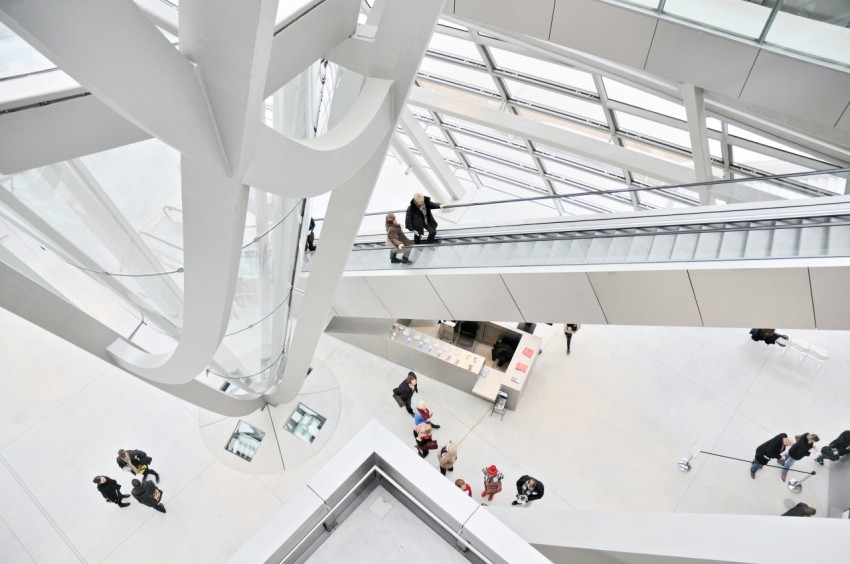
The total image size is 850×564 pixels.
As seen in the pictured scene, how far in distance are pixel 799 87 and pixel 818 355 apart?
7358 millimetres

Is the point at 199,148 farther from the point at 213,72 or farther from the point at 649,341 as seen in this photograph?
the point at 649,341

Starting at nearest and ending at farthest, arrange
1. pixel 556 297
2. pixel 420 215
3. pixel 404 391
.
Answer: pixel 556 297 < pixel 420 215 < pixel 404 391

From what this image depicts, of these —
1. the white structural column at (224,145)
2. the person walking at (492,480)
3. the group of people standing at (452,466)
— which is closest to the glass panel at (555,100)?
the group of people standing at (452,466)

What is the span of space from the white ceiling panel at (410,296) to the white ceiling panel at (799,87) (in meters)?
6.36

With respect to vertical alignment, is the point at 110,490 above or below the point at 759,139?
below

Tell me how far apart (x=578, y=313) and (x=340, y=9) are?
679 cm

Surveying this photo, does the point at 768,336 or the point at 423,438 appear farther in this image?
the point at 768,336

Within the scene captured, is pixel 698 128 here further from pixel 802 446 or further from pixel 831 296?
pixel 802 446

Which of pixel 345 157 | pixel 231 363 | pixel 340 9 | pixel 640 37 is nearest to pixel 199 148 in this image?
pixel 345 157

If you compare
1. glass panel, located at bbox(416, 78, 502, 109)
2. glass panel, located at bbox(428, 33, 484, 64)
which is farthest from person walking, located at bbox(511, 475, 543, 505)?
glass panel, located at bbox(416, 78, 502, 109)

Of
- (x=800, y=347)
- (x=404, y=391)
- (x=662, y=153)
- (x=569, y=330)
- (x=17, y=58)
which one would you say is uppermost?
(x=662, y=153)

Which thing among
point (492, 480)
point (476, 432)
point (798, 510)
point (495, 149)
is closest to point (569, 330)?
point (476, 432)

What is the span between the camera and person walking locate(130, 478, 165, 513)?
10.6 metres

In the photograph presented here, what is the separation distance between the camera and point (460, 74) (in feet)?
58.3
